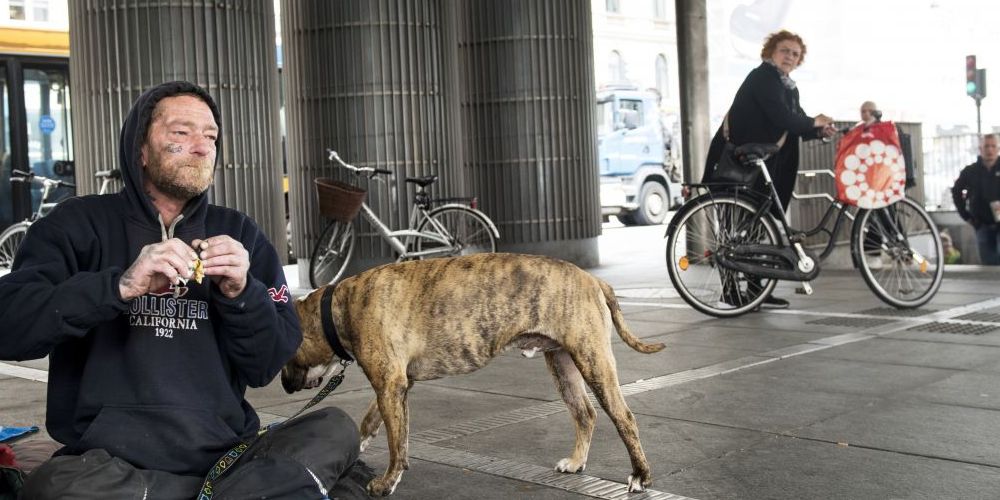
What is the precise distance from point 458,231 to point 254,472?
345 inches

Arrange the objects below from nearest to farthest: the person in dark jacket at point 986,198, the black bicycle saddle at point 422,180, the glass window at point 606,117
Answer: the black bicycle saddle at point 422,180 → the person in dark jacket at point 986,198 → the glass window at point 606,117

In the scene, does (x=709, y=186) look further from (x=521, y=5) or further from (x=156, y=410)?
(x=156, y=410)

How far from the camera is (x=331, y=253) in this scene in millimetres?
10977

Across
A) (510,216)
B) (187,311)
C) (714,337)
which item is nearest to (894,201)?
(714,337)

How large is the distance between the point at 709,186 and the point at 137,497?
623cm

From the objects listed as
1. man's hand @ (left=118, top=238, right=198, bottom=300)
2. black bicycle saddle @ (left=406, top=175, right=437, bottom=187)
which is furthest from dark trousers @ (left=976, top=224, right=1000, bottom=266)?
man's hand @ (left=118, top=238, right=198, bottom=300)

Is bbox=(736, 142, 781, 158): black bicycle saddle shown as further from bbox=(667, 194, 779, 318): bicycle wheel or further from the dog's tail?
the dog's tail

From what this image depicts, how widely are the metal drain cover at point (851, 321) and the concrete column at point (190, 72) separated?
17.4ft

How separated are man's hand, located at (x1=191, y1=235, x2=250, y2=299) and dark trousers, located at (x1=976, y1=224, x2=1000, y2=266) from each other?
12.6m

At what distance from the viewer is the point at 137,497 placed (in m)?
2.59

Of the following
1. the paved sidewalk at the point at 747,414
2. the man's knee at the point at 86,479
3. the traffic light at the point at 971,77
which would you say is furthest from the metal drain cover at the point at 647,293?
the traffic light at the point at 971,77

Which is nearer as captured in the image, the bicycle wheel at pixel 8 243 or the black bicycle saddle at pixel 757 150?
the black bicycle saddle at pixel 757 150

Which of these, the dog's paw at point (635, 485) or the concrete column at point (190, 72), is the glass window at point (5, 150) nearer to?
the concrete column at point (190, 72)

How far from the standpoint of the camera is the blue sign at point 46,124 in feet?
51.2
